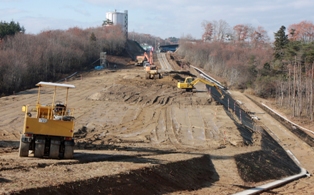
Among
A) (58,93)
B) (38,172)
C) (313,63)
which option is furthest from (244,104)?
(38,172)

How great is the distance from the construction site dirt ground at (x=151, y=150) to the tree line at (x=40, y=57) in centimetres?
662

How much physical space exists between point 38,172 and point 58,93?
35301mm

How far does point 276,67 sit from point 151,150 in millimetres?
58498

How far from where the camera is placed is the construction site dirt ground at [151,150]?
547 inches

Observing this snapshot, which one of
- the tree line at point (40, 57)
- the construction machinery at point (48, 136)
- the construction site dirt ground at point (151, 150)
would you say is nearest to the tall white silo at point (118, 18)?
the tree line at point (40, 57)

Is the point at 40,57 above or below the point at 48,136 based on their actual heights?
above

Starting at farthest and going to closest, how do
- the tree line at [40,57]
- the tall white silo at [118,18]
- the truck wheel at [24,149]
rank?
the tall white silo at [118,18] < the tree line at [40,57] < the truck wheel at [24,149]

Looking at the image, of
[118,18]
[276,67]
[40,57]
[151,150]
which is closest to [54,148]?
[151,150]

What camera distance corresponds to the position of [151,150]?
2234cm

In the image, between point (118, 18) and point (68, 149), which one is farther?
point (118, 18)

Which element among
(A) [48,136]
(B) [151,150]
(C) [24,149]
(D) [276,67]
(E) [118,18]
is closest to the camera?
(C) [24,149]

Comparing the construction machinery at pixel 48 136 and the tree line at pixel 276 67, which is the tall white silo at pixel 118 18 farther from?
the construction machinery at pixel 48 136

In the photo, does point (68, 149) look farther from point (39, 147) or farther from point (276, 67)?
point (276, 67)

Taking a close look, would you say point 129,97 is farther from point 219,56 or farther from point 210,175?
point 219,56
